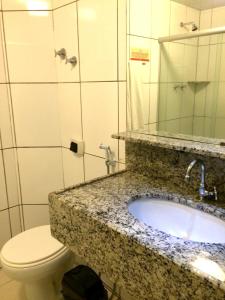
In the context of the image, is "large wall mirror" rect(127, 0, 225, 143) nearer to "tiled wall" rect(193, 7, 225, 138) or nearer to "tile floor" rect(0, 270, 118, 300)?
"tiled wall" rect(193, 7, 225, 138)

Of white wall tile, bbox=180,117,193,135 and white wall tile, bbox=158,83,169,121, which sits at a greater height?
white wall tile, bbox=158,83,169,121

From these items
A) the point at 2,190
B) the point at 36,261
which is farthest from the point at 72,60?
the point at 36,261

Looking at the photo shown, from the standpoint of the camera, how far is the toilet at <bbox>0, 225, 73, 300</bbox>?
1340mm

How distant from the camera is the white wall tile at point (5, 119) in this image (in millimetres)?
1703

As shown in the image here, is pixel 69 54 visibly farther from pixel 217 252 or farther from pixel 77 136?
pixel 217 252

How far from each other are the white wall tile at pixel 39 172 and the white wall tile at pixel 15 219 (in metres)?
0.09

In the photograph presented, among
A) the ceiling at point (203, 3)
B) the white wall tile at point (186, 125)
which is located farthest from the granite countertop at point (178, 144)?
the ceiling at point (203, 3)

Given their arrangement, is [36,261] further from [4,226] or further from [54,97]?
[54,97]

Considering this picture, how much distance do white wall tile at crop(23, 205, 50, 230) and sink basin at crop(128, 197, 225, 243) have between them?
1.10 meters

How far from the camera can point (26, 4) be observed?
158cm

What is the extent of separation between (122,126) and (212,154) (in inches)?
20.9

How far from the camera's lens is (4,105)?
67.7 inches

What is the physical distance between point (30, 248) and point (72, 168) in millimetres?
554

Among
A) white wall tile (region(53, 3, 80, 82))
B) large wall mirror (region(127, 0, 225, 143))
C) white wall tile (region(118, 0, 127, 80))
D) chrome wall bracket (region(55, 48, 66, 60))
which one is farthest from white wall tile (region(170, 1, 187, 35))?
chrome wall bracket (region(55, 48, 66, 60))
